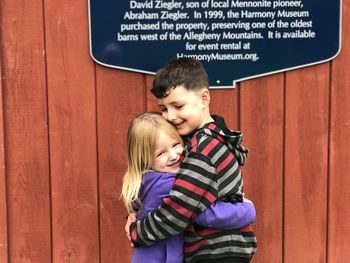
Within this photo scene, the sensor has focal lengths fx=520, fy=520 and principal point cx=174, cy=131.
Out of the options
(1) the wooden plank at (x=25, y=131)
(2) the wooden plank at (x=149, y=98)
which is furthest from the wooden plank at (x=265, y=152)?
(1) the wooden plank at (x=25, y=131)

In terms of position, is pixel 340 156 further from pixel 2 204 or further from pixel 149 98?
pixel 2 204

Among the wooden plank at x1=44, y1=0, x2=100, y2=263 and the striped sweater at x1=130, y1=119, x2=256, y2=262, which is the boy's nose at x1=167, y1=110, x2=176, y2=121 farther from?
the wooden plank at x1=44, y1=0, x2=100, y2=263

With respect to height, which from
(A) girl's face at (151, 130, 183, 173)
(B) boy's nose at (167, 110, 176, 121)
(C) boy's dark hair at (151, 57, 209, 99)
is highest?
(C) boy's dark hair at (151, 57, 209, 99)

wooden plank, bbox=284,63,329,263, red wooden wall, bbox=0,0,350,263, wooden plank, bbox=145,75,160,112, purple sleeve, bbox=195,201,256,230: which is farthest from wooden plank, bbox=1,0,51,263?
wooden plank, bbox=284,63,329,263

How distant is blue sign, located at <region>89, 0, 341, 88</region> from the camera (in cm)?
251

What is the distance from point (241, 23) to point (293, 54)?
298 mm

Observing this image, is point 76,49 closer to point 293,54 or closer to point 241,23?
point 241,23

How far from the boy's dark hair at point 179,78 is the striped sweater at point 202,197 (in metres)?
0.17

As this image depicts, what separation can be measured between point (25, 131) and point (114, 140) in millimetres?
446

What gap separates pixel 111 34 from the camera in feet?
8.25

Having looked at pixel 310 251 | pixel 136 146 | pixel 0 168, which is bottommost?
pixel 310 251

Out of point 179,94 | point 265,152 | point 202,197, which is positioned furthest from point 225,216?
point 265,152

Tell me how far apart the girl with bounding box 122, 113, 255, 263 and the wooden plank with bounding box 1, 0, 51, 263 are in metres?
0.83

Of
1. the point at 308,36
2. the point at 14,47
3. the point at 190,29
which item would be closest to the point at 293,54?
the point at 308,36
